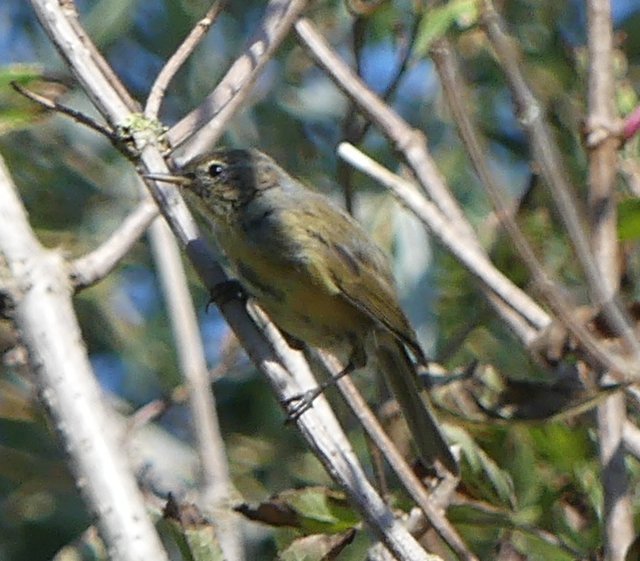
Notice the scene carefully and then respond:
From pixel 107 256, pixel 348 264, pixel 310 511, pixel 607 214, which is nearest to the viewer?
pixel 107 256

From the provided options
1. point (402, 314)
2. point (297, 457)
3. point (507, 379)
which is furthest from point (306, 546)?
point (297, 457)

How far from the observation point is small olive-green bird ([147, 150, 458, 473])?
3.90 metres

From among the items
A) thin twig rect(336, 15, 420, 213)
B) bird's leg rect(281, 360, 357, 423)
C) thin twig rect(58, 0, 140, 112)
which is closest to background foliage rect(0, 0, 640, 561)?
thin twig rect(336, 15, 420, 213)

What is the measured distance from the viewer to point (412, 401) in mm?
3904

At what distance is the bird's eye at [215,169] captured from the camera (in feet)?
12.9

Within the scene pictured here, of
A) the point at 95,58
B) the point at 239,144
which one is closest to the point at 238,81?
the point at 95,58

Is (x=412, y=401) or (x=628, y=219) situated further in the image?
(x=412, y=401)

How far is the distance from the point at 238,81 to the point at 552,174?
910 millimetres

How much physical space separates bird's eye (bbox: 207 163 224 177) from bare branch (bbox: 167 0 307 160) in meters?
0.63

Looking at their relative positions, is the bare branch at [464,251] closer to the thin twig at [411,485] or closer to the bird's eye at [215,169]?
the thin twig at [411,485]

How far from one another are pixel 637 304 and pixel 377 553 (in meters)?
0.74

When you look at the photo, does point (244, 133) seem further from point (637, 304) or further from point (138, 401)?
point (637, 304)

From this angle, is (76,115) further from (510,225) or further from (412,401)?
(412,401)

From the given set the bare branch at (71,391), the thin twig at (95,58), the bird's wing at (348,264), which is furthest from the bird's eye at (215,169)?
the bare branch at (71,391)
